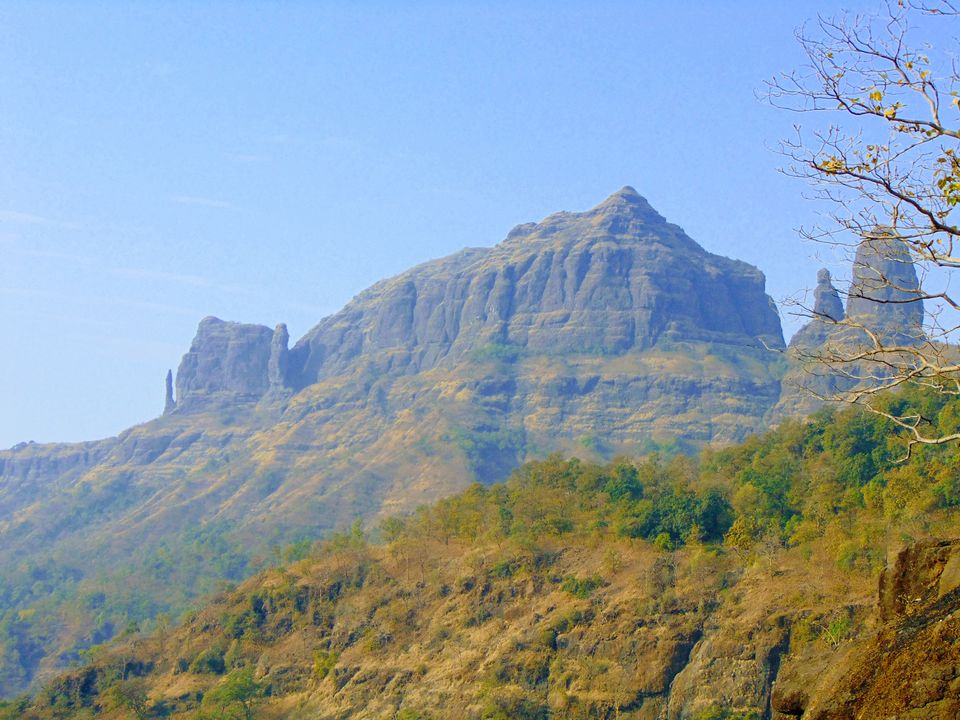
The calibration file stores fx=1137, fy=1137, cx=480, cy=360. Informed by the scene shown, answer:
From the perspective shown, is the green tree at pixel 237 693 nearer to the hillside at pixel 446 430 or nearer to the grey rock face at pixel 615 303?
the hillside at pixel 446 430

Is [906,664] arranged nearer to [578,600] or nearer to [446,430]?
[578,600]

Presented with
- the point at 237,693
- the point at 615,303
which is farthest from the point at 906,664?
the point at 615,303

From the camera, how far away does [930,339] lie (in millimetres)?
13695

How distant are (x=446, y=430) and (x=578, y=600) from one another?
111298 mm

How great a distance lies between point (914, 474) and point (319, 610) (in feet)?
105

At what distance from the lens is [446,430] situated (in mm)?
162750

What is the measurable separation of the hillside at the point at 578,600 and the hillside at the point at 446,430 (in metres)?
62.1

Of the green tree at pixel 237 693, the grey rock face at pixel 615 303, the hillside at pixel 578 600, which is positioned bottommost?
the green tree at pixel 237 693

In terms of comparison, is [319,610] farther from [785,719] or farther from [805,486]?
[785,719]

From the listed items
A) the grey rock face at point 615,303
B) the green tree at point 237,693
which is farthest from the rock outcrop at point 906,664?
the grey rock face at point 615,303

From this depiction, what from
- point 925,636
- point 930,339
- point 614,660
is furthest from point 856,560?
point 925,636

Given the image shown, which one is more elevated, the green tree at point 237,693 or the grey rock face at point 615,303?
the grey rock face at point 615,303

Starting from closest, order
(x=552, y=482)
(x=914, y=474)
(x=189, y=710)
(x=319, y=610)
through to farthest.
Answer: (x=914, y=474)
(x=189, y=710)
(x=319, y=610)
(x=552, y=482)

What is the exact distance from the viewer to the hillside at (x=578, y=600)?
1757 inches
